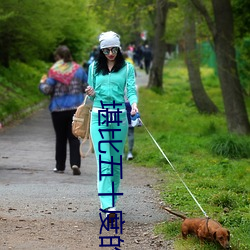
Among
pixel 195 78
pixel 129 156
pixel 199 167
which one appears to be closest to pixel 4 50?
pixel 195 78

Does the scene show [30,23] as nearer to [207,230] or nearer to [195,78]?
[195,78]

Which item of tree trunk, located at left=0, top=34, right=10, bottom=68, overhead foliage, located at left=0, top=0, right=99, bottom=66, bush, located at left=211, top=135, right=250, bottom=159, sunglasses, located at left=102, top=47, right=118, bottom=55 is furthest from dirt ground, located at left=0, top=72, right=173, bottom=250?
tree trunk, located at left=0, top=34, right=10, bottom=68

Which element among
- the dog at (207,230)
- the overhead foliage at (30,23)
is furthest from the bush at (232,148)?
the dog at (207,230)

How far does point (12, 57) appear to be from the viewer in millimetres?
26953

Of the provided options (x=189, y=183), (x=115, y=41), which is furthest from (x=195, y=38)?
(x=115, y=41)

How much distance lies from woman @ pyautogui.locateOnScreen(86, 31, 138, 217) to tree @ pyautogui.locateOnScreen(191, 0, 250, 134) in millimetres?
9211

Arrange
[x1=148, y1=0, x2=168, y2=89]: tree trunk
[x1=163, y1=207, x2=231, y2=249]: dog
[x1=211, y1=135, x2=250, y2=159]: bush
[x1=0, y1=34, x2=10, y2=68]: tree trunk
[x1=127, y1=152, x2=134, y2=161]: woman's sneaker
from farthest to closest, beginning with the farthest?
[x1=148, y1=0, x2=168, y2=89]: tree trunk, [x1=0, y1=34, x2=10, y2=68]: tree trunk, [x1=211, y1=135, x2=250, y2=159]: bush, [x1=127, y1=152, x2=134, y2=161]: woman's sneaker, [x1=163, y1=207, x2=231, y2=249]: dog

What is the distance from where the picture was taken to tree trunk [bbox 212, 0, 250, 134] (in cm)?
1647

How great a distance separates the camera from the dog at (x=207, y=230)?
607 centimetres

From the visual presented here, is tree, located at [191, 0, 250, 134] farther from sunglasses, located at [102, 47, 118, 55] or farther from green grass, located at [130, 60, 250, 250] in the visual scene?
sunglasses, located at [102, 47, 118, 55]

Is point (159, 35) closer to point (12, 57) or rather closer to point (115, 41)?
point (12, 57)

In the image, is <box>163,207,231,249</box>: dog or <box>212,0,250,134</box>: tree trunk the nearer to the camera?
<box>163,207,231,249</box>: dog

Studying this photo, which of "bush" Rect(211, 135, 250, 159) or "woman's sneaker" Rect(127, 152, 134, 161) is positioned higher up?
"bush" Rect(211, 135, 250, 159)

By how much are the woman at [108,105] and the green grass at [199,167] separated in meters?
0.73
